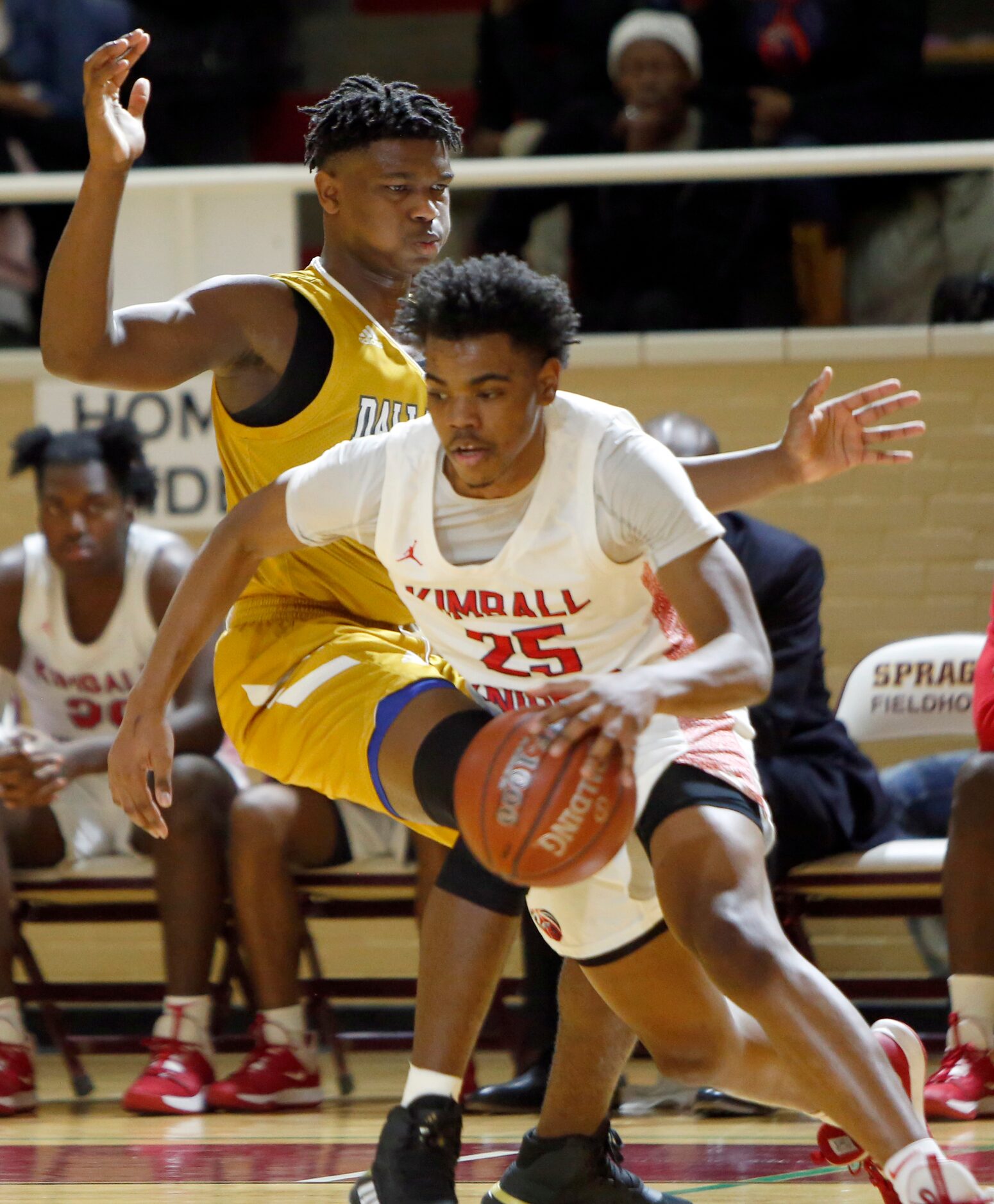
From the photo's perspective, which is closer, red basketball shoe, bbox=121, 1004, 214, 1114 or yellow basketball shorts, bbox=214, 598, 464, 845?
yellow basketball shorts, bbox=214, 598, 464, 845

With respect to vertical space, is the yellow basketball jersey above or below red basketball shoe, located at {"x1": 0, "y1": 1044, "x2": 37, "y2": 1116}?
above

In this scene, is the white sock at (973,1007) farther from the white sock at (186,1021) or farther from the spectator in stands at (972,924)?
the white sock at (186,1021)

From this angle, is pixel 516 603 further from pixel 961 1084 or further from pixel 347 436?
pixel 961 1084

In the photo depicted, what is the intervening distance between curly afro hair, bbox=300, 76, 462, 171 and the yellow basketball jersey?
29cm

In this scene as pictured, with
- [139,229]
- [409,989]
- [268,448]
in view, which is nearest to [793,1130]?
[409,989]

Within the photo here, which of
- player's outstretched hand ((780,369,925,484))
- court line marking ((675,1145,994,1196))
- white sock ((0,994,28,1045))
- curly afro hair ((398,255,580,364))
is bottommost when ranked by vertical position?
white sock ((0,994,28,1045))

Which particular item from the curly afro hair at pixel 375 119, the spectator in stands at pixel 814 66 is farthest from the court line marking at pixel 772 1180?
the spectator in stands at pixel 814 66

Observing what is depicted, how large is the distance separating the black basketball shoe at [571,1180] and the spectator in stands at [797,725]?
1.70 meters

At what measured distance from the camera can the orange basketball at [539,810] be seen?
237 centimetres

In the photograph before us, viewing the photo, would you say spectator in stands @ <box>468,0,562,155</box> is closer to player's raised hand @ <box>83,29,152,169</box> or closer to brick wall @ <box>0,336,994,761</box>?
brick wall @ <box>0,336,994,761</box>

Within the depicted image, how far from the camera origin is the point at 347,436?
321 cm

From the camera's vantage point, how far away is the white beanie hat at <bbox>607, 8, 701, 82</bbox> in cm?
618

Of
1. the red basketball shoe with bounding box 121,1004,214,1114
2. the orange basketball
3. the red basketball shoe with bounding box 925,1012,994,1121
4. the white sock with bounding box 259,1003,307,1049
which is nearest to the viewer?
the orange basketball

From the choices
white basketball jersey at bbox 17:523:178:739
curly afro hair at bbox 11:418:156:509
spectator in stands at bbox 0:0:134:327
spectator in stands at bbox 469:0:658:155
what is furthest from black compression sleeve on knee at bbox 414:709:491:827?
spectator in stands at bbox 0:0:134:327
